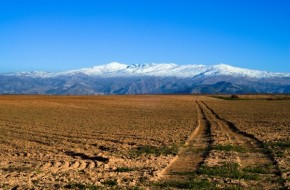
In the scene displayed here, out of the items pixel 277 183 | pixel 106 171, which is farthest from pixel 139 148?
pixel 277 183

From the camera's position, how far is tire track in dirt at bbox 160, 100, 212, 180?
44.9 ft

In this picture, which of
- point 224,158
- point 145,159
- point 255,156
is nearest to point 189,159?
point 224,158

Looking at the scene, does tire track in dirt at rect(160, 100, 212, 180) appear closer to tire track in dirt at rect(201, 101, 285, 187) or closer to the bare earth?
the bare earth

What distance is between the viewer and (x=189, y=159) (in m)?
16.8

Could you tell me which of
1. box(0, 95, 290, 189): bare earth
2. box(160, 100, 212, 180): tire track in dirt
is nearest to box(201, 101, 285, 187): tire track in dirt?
box(0, 95, 290, 189): bare earth

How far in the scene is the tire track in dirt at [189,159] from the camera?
13673mm

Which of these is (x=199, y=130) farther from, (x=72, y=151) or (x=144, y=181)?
(x=144, y=181)

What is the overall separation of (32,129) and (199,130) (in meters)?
10.9

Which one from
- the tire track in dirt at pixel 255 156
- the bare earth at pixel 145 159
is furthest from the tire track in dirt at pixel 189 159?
the tire track in dirt at pixel 255 156

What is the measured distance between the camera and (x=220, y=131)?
27.3 metres

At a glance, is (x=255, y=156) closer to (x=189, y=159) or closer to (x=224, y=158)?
(x=224, y=158)

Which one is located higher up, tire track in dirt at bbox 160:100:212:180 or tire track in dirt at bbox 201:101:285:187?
tire track in dirt at bbox 201:101:285:187

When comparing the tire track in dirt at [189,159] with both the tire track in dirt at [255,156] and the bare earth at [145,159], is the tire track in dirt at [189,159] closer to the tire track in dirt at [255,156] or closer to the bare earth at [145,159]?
the bare earth at [145,159]

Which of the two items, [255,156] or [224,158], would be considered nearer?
[224,158]
